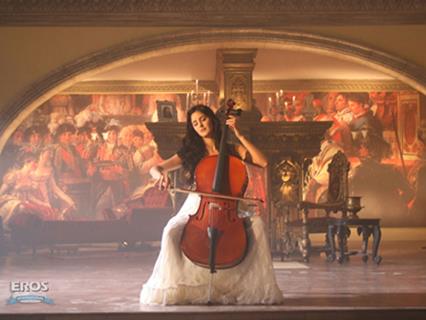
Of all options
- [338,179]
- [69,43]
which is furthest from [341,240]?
[69,43]

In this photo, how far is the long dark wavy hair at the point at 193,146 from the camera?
17.3 ft

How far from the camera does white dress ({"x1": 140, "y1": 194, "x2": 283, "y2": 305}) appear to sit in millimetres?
5043

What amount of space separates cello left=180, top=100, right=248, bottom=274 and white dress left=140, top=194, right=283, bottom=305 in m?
0.07

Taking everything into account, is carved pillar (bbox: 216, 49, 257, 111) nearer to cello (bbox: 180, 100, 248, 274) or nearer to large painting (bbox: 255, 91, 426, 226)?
large painting (bbox: 255, 91, 426, 226)

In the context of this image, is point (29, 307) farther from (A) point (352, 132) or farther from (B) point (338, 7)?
(A) point (352, 132)

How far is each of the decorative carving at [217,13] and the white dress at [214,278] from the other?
447 centimetres

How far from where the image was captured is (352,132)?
15750 millimetres

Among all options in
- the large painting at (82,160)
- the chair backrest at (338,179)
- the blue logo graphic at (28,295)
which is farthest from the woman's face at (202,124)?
the large painting at (82,160)

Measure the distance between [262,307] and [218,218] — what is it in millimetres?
620

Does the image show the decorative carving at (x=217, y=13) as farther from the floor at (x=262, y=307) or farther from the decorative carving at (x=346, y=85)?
the decorative carving at (x=346, y=85)

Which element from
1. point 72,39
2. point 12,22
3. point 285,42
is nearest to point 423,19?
point 285,42

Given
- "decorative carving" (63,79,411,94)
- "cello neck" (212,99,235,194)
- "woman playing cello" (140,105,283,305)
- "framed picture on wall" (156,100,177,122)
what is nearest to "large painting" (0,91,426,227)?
"decorative carving" (63,79,411,94)

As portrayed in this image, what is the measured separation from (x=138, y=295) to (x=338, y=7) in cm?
472

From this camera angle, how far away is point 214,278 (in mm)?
5094
